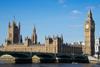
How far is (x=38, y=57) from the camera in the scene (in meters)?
133

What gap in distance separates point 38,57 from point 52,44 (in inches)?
1222

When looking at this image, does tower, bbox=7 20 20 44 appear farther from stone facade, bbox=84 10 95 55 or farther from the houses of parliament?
stone facade, bbox=84 10 95 55

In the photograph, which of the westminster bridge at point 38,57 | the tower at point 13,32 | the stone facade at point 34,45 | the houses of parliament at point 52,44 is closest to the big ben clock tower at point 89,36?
the houses of parliament at point 52,44

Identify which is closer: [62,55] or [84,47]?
[62,55]

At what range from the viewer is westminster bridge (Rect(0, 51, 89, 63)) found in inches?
4857

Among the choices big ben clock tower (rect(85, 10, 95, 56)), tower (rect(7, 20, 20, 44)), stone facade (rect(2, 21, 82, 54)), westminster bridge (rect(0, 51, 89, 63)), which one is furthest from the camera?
tower (rect(7, 20, 20, 44))

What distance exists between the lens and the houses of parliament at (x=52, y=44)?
163000mm

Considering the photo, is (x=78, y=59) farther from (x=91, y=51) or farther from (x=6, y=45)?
(x=6, y=45)

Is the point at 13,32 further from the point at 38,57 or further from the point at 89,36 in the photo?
the point at 38,57

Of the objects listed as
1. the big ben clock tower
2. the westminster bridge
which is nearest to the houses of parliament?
the big ben clock tower

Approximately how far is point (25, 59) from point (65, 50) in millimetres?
42720

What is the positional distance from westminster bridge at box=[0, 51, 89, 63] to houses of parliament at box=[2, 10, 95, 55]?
1569cm

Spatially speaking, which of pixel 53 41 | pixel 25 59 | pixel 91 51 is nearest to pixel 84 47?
pixel 91 51

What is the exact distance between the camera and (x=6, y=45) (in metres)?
184
